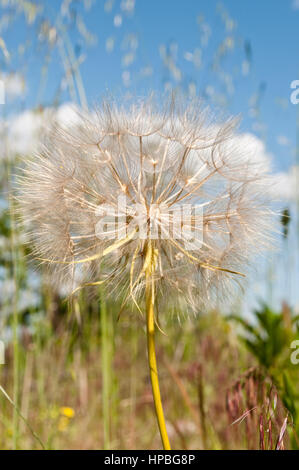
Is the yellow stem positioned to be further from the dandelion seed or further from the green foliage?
the green foliage

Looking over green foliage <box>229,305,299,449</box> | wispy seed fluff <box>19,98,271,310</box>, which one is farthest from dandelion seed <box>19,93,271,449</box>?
green foliage <box>229,305,299,449</box>

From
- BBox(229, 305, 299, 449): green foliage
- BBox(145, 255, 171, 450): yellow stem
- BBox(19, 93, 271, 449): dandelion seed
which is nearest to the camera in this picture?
BBox(145, 255, 171, 450): yellow stem

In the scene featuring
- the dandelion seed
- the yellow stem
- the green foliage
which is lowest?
the green foliage

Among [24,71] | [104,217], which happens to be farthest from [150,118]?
[24,71]

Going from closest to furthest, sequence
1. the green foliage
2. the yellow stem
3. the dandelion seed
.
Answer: the yellow stem < the dandelion seed < the green foliage

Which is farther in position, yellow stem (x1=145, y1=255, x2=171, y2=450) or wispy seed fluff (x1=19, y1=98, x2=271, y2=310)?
wispy seed fluff (x1=19, y1=98, x2=271, y2=310)

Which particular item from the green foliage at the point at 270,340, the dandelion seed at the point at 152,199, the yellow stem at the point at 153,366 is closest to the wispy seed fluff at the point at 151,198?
the dandelion seed at the point at 152,199

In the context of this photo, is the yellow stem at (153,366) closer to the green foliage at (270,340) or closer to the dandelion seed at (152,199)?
the dandelion seed at (152,199)
